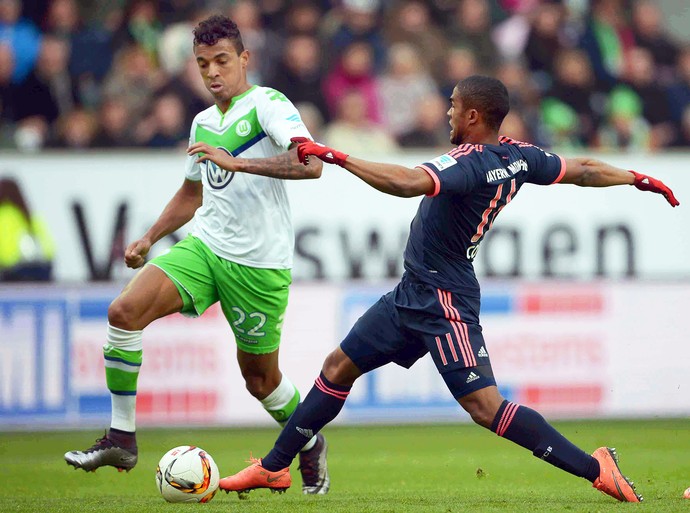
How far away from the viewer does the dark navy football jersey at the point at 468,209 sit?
6.24 meters

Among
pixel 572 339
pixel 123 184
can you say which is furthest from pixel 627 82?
pixel 123 184

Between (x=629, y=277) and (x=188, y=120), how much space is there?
4952 millimetres

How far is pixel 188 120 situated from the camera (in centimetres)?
1311

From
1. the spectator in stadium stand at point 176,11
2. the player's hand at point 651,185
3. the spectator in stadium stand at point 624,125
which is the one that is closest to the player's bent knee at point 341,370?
the player's hand at point 651,185

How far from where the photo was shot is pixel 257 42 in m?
13.9

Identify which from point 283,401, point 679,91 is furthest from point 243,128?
point 679,91

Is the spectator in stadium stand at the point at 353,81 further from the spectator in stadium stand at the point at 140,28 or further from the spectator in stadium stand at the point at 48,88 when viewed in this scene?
the spectator in stadium stand at the point at 48,88

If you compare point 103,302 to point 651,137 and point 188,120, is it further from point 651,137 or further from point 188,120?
point 651,137

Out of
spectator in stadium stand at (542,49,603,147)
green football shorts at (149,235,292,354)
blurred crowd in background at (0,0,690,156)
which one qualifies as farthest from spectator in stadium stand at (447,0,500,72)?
green football shorts at (149,235,292,354)

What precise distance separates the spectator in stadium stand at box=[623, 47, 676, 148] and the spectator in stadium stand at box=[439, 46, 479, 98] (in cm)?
194

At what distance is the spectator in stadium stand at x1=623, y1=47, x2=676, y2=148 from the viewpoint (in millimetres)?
14391

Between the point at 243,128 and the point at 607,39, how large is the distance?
8896 millimetres

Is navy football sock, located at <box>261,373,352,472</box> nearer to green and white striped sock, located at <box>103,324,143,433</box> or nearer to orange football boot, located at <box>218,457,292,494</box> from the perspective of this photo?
orange football boot, located at <box>218,457,292,494</box>

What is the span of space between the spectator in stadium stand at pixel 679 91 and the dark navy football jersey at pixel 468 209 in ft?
27.7
